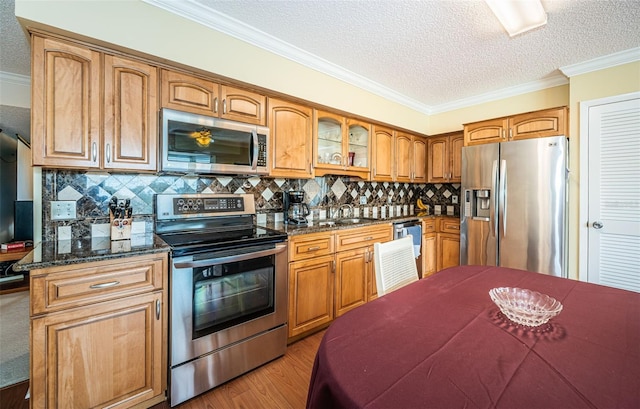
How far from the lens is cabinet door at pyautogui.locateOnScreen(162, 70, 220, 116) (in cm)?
181

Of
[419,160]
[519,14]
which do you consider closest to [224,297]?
[519,14]

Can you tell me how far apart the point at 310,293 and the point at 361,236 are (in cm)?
80

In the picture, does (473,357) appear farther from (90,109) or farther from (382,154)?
(382,154)

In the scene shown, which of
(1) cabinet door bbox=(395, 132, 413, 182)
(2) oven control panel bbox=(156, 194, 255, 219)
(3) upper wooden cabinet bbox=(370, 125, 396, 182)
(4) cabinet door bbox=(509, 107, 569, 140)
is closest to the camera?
(2) oven control panel bbox=(156, 194, 255, 219)

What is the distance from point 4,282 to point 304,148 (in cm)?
368

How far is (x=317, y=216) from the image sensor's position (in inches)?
123

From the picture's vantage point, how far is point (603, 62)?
8.15 feet

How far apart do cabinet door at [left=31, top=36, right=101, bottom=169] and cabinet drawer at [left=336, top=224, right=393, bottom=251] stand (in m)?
1.93

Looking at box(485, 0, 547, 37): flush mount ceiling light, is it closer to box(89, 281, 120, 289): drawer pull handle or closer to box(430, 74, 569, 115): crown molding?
box(430, 74, 569, 115): crown molding

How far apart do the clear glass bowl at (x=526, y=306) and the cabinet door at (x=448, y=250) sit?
106 inches

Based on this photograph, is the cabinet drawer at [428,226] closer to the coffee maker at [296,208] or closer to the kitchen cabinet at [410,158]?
the kitchen cabinet at [410,158]

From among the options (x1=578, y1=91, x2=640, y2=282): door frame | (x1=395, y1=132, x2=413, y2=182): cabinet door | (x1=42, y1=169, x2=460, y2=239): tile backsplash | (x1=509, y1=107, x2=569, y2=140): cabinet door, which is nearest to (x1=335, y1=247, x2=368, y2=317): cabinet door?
(x1=42, y1=169, x2=460, y2=239): tile backsplash

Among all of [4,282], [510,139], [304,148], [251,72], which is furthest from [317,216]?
[4,282]

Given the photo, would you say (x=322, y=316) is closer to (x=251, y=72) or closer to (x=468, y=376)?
(x=468, y=376)
